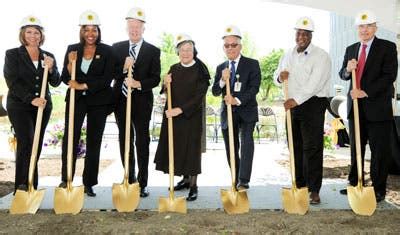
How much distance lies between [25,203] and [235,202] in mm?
1651

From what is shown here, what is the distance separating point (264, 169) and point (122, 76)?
10.1 ft

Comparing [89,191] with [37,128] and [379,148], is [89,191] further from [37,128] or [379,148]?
[379,148]

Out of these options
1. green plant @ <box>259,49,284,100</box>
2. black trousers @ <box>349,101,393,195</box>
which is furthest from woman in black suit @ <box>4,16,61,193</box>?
green plant @ <box>259,49,284,100</box>

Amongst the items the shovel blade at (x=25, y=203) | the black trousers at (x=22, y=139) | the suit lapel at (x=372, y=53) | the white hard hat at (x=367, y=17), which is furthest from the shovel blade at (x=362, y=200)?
the black trousers at (x=22, y=139)

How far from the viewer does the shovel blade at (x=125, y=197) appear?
3779 millimetres

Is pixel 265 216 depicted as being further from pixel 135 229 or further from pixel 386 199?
→ pixel 386 199

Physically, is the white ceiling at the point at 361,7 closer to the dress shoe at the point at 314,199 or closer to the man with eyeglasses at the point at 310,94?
the man with eyeglasses at the point at 310,94

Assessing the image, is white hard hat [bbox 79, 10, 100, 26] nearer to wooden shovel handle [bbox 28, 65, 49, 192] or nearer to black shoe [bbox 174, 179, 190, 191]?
wooden shovel handle [bbox 28, 65, 49, 192]

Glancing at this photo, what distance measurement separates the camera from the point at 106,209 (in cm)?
393

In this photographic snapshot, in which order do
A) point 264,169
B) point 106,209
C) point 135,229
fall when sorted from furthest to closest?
point 264,169 → point 106,209 → point 135,229

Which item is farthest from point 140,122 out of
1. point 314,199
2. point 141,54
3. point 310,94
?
point 314,199

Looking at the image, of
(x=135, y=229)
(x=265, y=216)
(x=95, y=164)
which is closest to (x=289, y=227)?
(x=265, y=216)

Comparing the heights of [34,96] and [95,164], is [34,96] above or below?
above

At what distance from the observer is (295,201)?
12.3 feet
